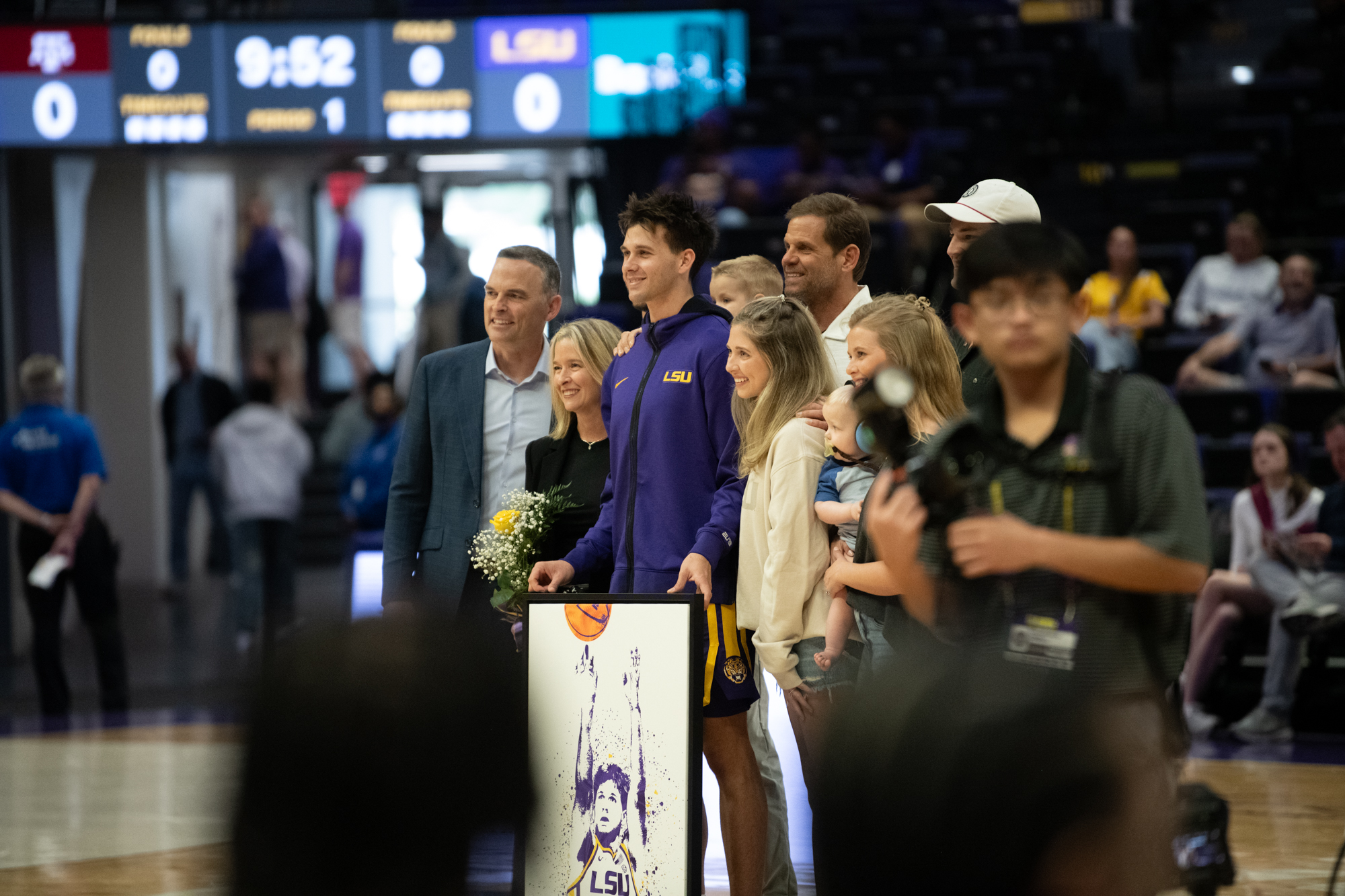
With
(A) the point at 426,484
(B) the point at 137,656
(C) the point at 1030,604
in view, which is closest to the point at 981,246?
(C) the point at 1030,604

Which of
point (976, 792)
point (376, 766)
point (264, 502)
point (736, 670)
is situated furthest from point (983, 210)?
point (264, 502)

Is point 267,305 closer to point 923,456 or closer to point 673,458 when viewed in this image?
point 673,458

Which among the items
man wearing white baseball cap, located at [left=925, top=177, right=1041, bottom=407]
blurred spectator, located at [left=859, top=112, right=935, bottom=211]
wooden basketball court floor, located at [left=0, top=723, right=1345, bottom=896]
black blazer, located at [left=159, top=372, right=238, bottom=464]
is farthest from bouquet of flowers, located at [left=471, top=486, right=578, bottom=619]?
black blazer, located at [left=159, top=372, right=238, bottom=464]

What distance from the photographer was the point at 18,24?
9.97m

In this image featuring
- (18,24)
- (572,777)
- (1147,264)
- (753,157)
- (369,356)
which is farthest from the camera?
(369,356)

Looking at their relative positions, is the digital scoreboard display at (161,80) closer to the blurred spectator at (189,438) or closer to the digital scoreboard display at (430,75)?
the digital scoreboard display at (430,75)

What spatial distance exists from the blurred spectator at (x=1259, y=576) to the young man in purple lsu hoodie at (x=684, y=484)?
13.5 ft

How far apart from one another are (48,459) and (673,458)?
636 centimetres

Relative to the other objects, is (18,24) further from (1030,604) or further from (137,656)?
(1030,604)

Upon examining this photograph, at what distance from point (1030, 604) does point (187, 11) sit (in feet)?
35.7

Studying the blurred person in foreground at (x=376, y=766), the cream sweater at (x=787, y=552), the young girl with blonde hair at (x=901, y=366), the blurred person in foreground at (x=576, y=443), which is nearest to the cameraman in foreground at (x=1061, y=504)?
the blurred person in foreground at (x=376, y=766)

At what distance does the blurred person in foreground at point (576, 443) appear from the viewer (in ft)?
13.2

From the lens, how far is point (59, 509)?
8758 millimetres

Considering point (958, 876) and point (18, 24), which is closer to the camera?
point (958, 876)
